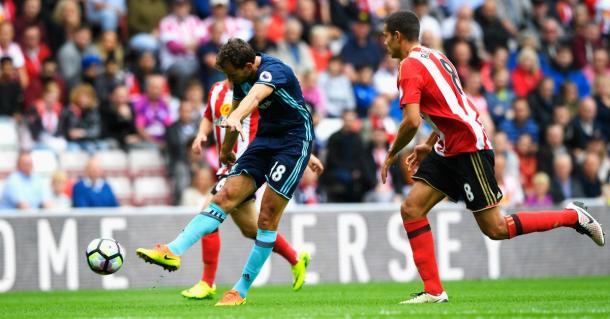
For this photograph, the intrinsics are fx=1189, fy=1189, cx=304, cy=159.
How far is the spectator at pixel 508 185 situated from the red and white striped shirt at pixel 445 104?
806 centimetres

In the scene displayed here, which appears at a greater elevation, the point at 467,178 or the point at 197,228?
the point at 467,178

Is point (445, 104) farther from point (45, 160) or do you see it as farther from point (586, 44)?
point (586, 44)

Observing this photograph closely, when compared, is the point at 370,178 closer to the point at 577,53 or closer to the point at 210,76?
the point at 210,76

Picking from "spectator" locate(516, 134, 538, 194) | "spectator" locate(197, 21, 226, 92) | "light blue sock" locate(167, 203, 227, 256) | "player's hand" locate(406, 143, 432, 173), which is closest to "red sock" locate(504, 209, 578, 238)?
"player's hand" locate(406, 143, 432, 173)

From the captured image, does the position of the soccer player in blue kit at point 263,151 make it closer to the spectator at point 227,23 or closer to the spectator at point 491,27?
the spectator at point 227,23

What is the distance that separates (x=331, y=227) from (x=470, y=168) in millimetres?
6322

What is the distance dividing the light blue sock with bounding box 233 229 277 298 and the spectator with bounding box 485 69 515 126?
34.4ft

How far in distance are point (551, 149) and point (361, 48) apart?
3.67 metres

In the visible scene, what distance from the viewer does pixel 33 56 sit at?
1814cm

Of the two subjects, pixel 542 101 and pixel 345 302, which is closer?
pixel 345 302

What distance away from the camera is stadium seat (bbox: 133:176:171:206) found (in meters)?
17.6

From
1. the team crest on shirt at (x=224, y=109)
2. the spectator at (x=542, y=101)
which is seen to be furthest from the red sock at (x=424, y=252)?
the spectator at (x=542, y=101)

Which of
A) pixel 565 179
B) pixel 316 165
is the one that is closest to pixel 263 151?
pixel 316 165

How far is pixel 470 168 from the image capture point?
393 inches
